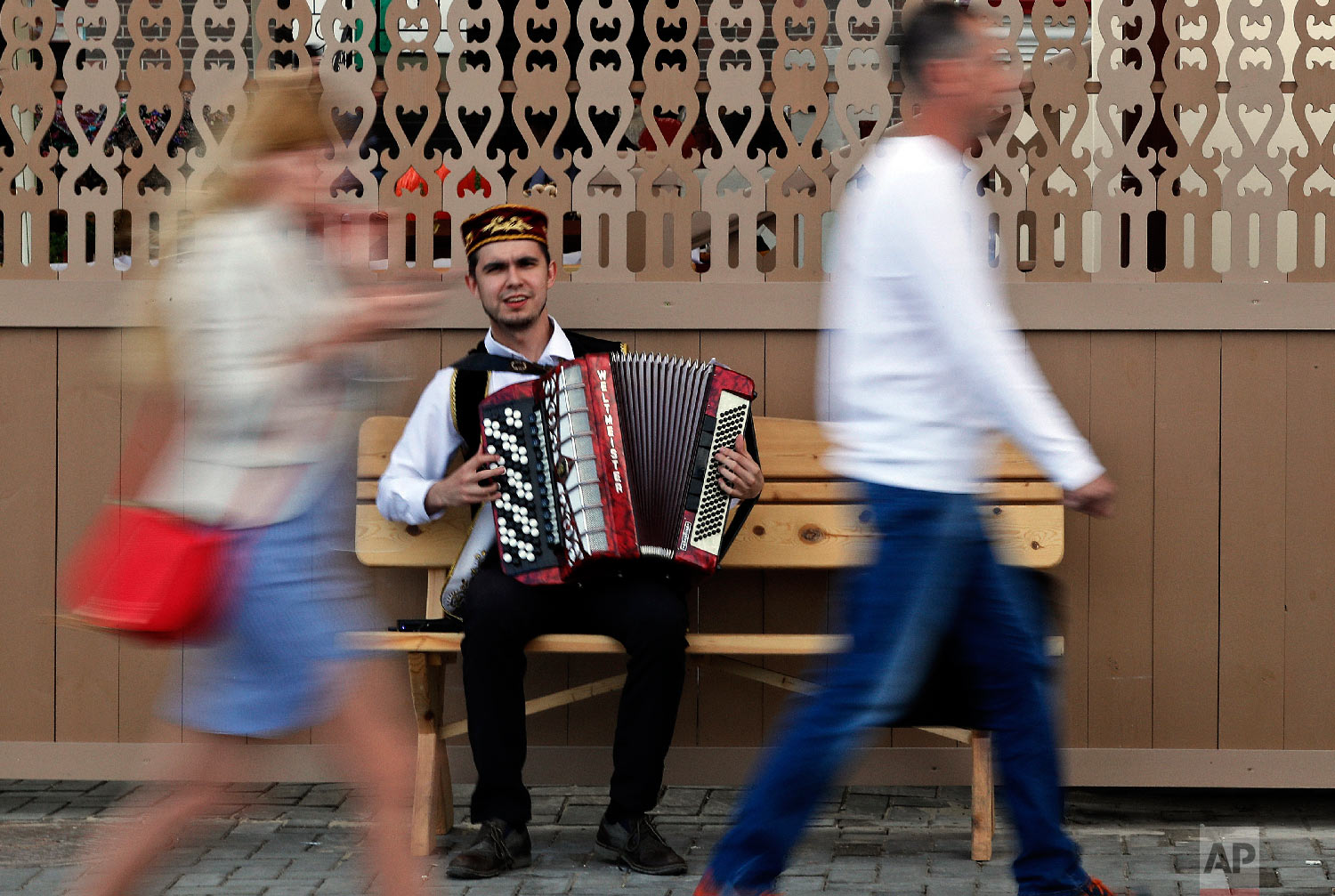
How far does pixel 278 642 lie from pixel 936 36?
1.67 meters

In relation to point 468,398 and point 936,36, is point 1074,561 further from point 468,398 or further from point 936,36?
point 936,36

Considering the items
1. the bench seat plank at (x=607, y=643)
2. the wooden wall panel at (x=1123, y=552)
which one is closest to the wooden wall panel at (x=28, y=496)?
the bench seat plank at (x=607, y=643)

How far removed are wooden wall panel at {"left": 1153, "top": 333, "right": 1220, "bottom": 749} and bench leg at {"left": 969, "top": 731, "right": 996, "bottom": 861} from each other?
28.7 inches

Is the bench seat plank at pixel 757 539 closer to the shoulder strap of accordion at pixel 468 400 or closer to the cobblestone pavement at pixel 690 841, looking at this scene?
Result: the shoulder strap of accordion at pixel 468 400

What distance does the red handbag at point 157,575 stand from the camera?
2.82 meters

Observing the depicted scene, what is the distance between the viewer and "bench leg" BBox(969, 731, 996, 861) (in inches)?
165

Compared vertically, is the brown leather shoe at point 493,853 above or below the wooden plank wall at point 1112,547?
below

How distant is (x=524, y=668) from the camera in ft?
13.6

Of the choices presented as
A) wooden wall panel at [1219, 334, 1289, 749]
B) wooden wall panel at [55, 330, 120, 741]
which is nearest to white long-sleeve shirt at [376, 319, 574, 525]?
wooden wall panel at [55, 330, 120, 741]

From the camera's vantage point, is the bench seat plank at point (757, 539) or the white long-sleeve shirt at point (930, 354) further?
the bench seat plank at point (757, 539)

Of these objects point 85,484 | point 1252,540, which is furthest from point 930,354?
point 85,484

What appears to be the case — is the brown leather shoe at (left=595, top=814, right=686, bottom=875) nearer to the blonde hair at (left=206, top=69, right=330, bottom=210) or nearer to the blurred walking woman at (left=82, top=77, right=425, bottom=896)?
the blurred walking woman at (left=82, top=77, right=425, bottom=896)

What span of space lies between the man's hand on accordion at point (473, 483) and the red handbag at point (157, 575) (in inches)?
50.1

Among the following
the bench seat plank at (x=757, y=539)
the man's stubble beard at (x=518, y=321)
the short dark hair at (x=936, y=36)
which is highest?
the short dark hair at (x=936, y=36)
